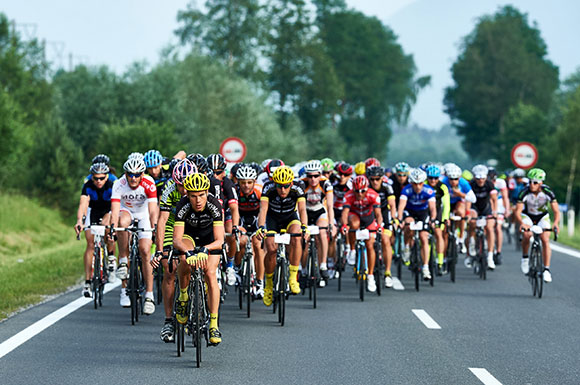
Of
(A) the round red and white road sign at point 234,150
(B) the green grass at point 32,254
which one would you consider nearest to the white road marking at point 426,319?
(B) the green grass at point 32,254

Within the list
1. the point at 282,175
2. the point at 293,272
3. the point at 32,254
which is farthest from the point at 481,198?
the point at 32,254

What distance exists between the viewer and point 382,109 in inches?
3666

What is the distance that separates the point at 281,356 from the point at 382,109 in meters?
84.9

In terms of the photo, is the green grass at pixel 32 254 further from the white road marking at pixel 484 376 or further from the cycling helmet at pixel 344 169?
the white road marking at pixel 484 376

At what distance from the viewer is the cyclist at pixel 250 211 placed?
12531 millimetres

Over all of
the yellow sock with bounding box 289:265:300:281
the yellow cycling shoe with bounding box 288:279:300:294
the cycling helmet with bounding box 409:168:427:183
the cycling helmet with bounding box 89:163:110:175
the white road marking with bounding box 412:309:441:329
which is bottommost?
the white road marking with bounding box 412:309:441:329

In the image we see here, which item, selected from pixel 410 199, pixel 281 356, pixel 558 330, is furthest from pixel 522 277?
pixel 281 356

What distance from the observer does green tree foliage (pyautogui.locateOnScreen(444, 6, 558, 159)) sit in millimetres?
91188

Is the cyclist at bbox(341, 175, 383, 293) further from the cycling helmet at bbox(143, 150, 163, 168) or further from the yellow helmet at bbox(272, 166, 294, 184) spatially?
the cycling helmet at bbox(143, 150, 163, 168)

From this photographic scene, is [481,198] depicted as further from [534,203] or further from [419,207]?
[534,203]

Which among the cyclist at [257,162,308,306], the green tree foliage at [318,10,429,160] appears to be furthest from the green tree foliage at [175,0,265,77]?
the cyclist at [257,162,308,306]

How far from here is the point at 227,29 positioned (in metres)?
69.6

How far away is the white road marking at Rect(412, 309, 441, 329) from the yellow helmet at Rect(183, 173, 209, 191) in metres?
3.62

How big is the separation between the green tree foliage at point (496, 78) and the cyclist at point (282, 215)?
257 ft
